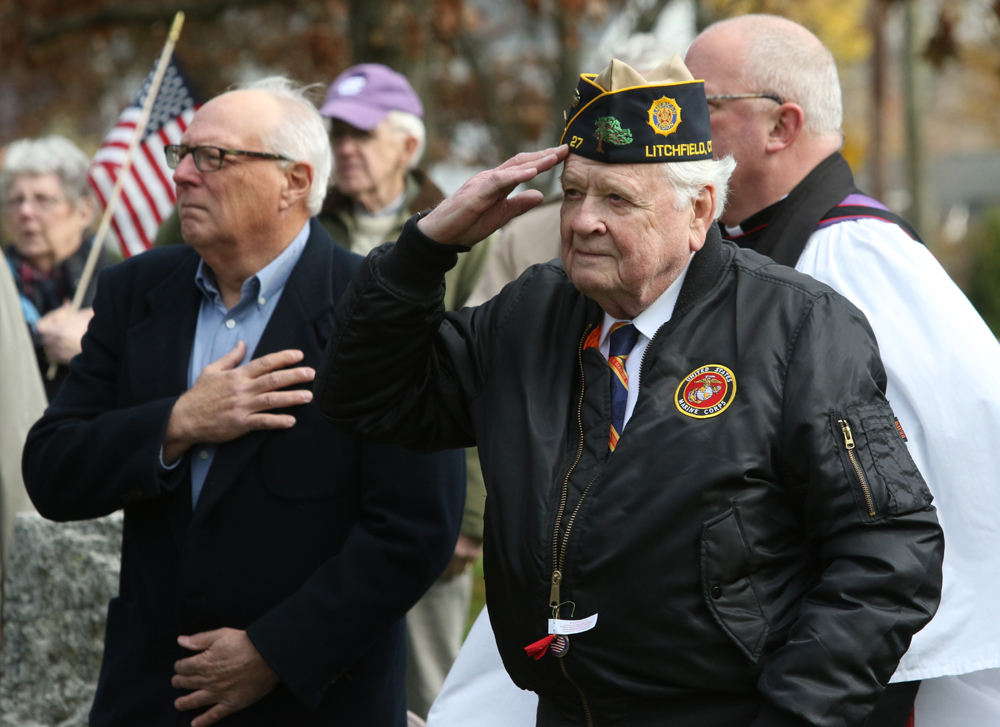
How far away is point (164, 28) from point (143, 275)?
9.37 meters

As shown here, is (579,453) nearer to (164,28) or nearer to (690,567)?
(690,567)

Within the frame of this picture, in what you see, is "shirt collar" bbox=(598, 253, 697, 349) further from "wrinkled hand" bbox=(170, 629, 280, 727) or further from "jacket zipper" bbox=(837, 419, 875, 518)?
"wrinkled hand" bbox=(170, 629, 280, 727)

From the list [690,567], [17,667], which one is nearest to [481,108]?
[17,667]

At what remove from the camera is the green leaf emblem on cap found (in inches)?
86.3

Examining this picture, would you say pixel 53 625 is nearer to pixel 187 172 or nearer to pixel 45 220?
pixel 187 172

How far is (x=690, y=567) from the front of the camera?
2074mm

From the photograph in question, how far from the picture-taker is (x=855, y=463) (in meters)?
2.04

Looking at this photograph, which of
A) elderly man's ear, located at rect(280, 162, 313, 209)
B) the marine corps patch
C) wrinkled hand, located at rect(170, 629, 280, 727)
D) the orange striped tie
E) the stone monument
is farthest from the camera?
the stone monument

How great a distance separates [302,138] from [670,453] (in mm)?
1479

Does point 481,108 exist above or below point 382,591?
above

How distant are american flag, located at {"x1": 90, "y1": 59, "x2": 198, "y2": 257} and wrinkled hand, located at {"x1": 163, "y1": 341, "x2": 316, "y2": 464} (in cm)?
230

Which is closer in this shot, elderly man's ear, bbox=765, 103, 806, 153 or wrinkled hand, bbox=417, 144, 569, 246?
wrinkled hand, bbox=417, 144, 569, 246

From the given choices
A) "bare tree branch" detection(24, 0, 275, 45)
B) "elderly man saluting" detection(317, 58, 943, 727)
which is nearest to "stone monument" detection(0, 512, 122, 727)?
"elderly man saluting" detection(317, 58, 943, 727)

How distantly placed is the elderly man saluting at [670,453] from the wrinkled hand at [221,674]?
76 cm
